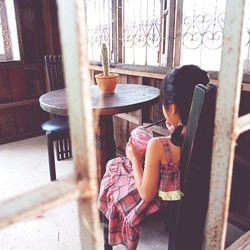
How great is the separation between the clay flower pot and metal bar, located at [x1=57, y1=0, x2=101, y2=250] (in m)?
1.41

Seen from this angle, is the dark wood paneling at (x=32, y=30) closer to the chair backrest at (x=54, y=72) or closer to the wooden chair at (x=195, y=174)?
the chair backrest at (x=54, y=72)

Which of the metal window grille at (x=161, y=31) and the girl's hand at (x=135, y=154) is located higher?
the metal window grille at (x=161, y=31)

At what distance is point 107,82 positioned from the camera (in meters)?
1.87

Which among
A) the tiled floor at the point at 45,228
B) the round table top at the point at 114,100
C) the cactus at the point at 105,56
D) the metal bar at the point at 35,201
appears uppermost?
the cactus at the point at 105,56

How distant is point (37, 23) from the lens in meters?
3.56

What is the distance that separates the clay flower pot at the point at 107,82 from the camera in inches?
72.6

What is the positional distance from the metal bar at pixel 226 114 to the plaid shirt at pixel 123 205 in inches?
19.5

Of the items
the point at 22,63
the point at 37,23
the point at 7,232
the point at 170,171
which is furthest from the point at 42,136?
the point at 170,171

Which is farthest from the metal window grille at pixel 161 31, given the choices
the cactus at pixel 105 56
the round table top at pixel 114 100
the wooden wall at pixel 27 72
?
the wooden wall at pixel 27 72

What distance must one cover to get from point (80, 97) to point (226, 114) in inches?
13.6

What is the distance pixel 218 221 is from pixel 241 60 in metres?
0.39

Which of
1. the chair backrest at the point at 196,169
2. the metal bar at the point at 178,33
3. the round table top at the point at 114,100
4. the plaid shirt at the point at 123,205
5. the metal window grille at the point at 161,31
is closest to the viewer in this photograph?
the chair backrest at the point at 196,169

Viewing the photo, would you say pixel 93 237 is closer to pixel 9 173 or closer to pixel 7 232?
pixel 7 232

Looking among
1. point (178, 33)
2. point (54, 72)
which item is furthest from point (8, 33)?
point (178, 33)
